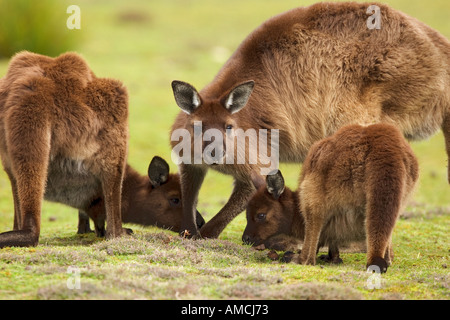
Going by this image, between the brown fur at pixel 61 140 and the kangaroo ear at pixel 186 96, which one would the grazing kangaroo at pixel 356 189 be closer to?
the kangaroo ear at pixel 186 96

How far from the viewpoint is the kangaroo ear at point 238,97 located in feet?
21.3

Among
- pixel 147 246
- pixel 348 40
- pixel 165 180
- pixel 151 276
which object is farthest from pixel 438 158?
pixel 151 276

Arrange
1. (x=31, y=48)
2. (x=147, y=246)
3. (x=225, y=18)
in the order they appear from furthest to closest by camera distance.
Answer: (x=225, y=18) → (x=31, y=48) → (x=147, y=246)

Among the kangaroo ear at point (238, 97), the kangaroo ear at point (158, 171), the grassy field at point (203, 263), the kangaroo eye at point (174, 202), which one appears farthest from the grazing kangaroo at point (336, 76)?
the grassy field at point (203, 263)

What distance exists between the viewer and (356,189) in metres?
5.26

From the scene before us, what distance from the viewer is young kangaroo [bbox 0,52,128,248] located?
552 centimetres

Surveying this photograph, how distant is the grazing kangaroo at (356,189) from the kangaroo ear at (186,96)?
4.25 ft

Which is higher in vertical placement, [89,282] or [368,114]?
[368,114]

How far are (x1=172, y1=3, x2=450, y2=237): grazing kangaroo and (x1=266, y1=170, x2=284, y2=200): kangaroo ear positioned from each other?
2.25 feet

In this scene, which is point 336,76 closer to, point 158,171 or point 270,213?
point 270,213

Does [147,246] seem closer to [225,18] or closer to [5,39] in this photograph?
[5,39]

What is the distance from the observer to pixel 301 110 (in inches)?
289

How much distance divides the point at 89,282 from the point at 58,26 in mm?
13827

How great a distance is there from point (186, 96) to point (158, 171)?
944mm
